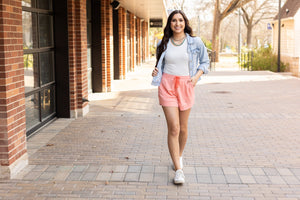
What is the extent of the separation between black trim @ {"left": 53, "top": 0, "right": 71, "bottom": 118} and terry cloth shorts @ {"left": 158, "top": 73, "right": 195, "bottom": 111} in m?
4.26

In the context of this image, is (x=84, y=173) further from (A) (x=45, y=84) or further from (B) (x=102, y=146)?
(A) (x=45, y=84)

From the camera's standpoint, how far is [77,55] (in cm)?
931

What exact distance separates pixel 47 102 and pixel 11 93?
3.18 meters

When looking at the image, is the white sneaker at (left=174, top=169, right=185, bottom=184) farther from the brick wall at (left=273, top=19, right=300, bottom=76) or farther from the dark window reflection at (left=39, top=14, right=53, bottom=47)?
the brick wall at (left=273, top=19, right=300, bottom=76)

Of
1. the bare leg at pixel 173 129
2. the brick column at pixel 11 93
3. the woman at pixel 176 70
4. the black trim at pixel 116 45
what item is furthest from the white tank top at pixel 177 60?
the black trim at pixel 116 45

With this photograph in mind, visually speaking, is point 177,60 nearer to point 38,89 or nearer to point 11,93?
point 11,93

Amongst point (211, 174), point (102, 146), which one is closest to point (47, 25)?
point (102, 146)

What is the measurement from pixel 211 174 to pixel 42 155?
7.81 ft

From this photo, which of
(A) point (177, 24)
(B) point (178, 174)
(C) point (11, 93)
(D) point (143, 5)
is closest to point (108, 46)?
(D) point (143, 5)

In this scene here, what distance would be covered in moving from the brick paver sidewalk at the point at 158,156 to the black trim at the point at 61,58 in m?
0.35

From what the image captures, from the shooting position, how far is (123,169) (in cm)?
565

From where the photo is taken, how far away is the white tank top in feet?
16.6

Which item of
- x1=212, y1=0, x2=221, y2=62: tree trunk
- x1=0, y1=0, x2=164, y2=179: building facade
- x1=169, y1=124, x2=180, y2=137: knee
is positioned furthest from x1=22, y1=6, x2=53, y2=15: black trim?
x1=212, y1=0, x2=221, y2=62: tree trunk

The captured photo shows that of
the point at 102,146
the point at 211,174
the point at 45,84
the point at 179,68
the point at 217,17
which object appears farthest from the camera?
the point at 217,17
